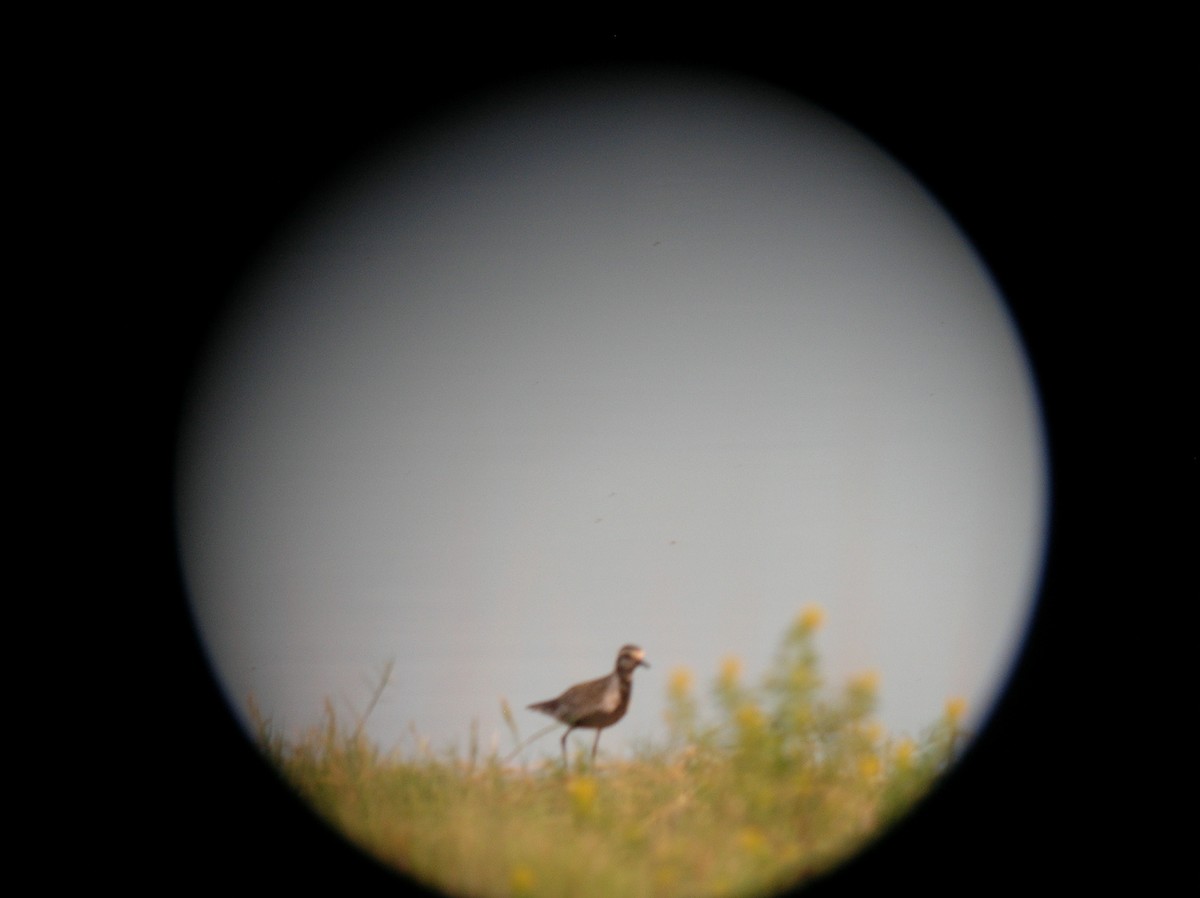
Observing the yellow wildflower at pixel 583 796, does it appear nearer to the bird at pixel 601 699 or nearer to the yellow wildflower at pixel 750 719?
the bird at pixel 601 699

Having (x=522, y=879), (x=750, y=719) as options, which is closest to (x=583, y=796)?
(x=522, y=879)

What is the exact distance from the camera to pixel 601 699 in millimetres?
2340

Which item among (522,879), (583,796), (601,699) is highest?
(601,699)

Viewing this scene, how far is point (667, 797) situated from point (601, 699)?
30cm

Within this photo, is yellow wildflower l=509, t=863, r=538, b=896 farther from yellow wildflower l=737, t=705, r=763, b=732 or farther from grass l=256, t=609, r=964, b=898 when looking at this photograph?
yellow wildflower l=737, t=705, r=763, b=732

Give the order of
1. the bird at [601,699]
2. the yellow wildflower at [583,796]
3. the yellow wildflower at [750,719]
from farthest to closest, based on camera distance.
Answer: the bird at [601,699], the yellow wildflower at [750,719], the yellow wildflower at [583,796]

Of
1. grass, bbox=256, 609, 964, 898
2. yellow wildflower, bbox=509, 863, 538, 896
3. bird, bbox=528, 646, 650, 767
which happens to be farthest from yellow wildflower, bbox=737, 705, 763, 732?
yellow wildflower, bbox=509, 863, 538, 896

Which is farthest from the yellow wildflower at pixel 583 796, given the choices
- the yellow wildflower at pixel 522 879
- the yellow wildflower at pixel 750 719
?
the yellow wildflower at pixel 750 719

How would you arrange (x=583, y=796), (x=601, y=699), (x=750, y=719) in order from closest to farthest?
(x=583, y=796)
(x=750, y=719)
(x=601, y=699)

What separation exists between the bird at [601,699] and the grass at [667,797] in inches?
3.9

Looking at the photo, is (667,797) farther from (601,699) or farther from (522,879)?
(522,879)

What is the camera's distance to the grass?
1.97 m

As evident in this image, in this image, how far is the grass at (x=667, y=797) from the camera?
197cm

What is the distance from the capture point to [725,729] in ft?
7.50
